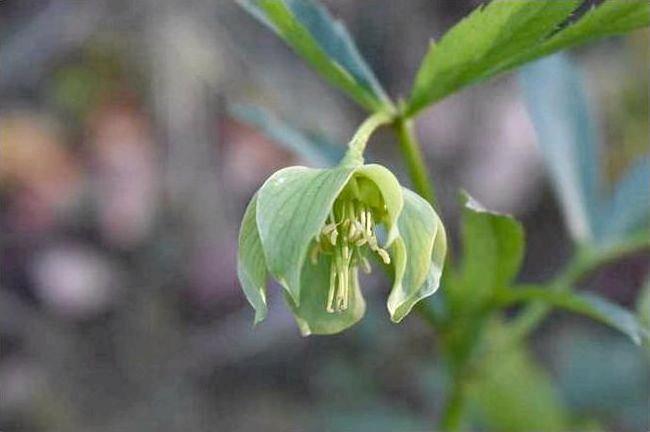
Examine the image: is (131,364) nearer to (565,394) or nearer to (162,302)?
(162,302)

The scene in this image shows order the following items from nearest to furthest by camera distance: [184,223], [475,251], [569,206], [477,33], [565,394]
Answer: [477,33], [475,251], [569,206], [565,394], [184,223]

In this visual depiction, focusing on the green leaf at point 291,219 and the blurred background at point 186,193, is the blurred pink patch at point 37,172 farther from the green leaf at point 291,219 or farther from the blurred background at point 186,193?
the green leaf at point 291,219

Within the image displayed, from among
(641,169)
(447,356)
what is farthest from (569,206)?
(447,356)

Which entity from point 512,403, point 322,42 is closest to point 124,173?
point 512,403

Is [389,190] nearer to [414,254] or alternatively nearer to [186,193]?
[414,254]

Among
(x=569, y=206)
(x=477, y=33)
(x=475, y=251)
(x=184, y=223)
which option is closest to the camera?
(x=477, y=33)

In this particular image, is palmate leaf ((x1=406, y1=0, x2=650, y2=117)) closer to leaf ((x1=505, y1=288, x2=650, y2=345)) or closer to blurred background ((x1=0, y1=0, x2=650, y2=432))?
leaf ((x1=505, y1=288, x2=650, y2=345))

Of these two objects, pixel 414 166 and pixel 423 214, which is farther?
pixel 414 166
